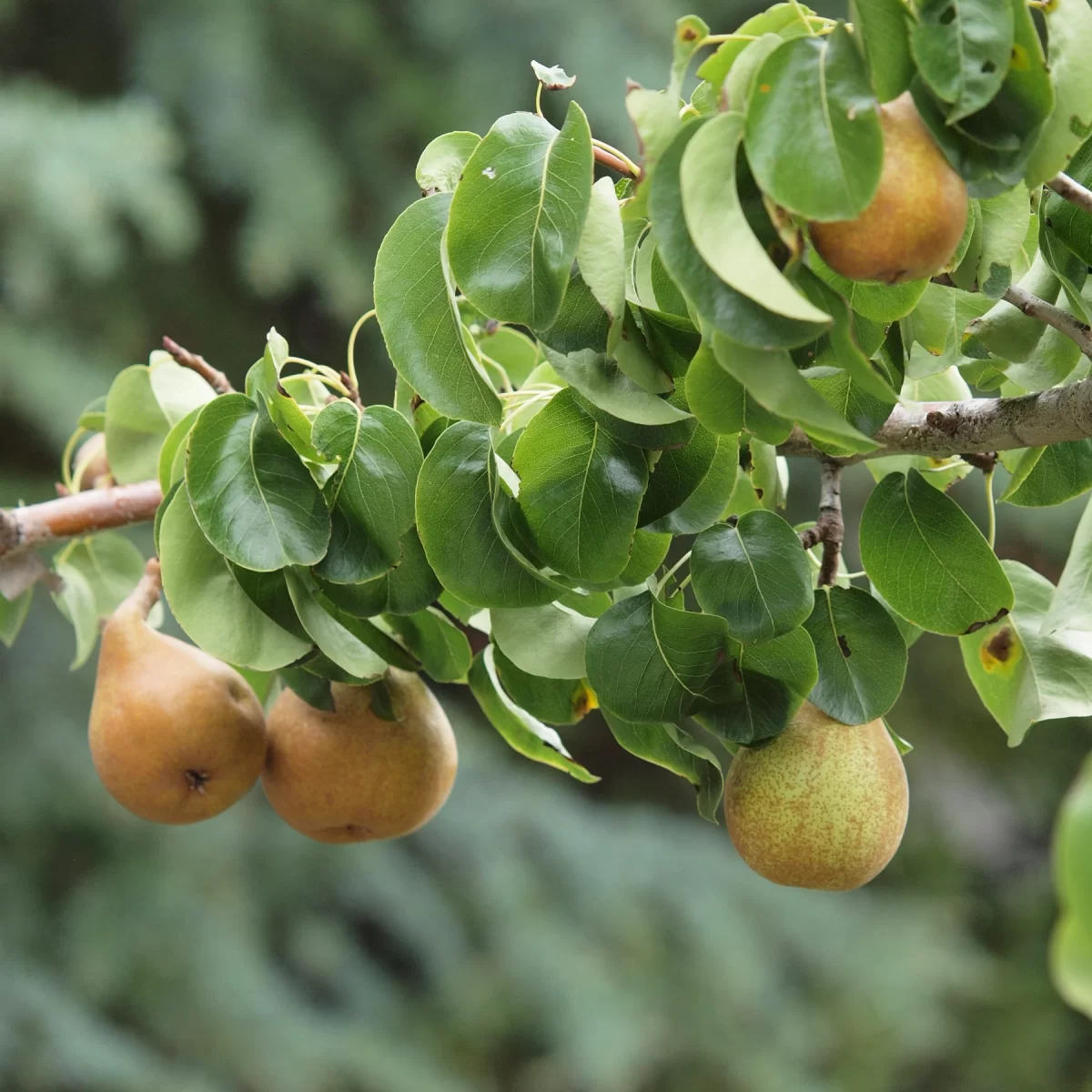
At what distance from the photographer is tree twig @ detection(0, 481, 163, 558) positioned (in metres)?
0.66

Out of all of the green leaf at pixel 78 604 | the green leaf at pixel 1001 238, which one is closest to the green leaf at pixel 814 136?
the green leaf at pixel 1001 238

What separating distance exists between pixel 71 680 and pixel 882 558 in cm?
182

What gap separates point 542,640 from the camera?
0.48 meters

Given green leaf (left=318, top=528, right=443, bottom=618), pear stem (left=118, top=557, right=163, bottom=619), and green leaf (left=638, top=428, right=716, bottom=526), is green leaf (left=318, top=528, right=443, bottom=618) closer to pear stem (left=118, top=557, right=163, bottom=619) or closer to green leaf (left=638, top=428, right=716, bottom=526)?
green leaf (left=638, top=428, right=716, bottom=526)

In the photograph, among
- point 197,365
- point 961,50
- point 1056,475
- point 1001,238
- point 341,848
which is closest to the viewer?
point 961,50

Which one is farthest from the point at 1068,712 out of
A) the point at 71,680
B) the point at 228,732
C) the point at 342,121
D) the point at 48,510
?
the point at 342,121

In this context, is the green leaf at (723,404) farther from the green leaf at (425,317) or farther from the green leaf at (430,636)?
the green leaf at (430,636)

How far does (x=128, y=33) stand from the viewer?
2.26 m

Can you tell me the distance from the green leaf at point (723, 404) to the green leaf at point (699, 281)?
2cm

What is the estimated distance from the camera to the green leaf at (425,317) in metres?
0.40

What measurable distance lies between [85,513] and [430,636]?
0.23 metres

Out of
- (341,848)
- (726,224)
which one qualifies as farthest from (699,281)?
(341,848)

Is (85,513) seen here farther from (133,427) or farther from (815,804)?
(815,804)

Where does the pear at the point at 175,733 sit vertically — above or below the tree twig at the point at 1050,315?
below
